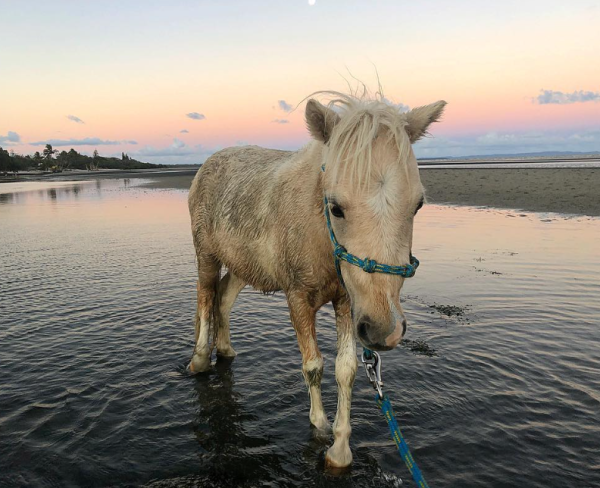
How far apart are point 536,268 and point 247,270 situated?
8977 mm

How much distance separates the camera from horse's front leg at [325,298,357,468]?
13.6 ft

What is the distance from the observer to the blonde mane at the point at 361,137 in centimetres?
292

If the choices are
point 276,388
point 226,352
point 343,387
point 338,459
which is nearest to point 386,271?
point 343,387

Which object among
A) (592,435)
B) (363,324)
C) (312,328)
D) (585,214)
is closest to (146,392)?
(312,328)

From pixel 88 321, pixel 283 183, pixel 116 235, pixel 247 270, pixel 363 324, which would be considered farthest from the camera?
pixel 116 235

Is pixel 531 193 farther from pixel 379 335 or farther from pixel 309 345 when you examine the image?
pixel 379 335

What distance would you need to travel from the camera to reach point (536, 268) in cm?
1104

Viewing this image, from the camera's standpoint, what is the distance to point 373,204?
283cm

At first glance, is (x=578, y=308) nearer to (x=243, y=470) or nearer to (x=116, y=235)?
(x=243, y=470)

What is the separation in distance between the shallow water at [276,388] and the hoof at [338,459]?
9 centimetres

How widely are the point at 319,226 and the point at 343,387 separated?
1.75 meters

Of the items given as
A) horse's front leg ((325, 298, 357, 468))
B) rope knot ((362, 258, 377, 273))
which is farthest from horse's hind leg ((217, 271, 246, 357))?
rope knot ((362, 258, 377, 273))

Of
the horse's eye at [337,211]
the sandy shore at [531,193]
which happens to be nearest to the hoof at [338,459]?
the horse's eye at [337,211]

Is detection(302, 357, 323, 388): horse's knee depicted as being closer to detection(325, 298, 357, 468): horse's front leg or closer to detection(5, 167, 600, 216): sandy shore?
detection(325, 298, 357, 468): horse's front leg
